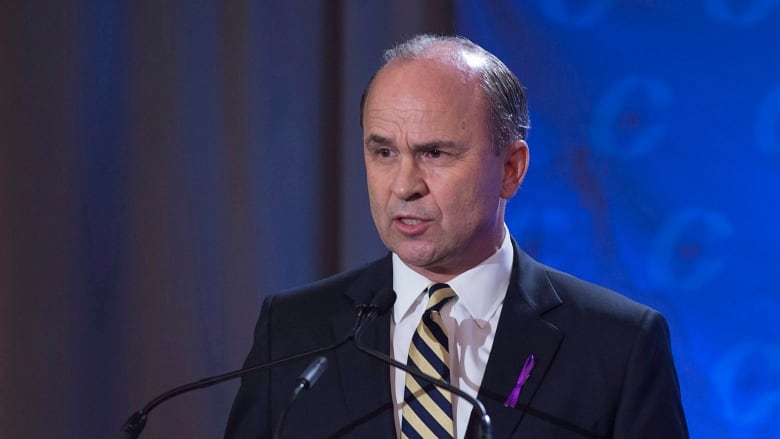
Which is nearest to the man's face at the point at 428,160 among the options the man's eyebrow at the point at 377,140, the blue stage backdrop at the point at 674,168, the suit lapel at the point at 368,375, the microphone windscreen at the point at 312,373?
the man's eyebrow at the point at 377,140

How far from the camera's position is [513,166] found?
1.76 m

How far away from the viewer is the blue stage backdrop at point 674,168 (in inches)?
83.0

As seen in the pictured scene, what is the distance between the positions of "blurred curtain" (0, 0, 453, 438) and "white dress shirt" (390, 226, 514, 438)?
57 centimetres

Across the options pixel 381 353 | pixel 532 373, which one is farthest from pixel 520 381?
pixel 381 353

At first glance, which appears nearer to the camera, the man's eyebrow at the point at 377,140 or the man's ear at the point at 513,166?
the man's eyebrow at the point at 377,140

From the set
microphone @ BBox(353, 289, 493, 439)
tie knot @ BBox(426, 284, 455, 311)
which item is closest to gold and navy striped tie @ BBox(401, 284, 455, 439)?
tie knot @ BBox(426, 284, 455, 311)

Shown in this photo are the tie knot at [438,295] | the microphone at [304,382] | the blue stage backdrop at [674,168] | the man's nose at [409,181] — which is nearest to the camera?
the microphone at [304,382]

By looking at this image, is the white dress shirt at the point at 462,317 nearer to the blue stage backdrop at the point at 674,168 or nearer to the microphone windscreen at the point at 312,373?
the microphone windscreen at the point at 312,373

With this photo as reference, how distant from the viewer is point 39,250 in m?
2.19

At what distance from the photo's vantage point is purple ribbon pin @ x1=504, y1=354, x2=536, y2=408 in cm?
160

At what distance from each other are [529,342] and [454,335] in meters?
0.12

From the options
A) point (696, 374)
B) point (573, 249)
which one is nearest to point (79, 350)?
point (573, 249)

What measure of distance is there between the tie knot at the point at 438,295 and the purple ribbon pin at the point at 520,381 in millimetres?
161

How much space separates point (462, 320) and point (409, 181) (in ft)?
0.85
